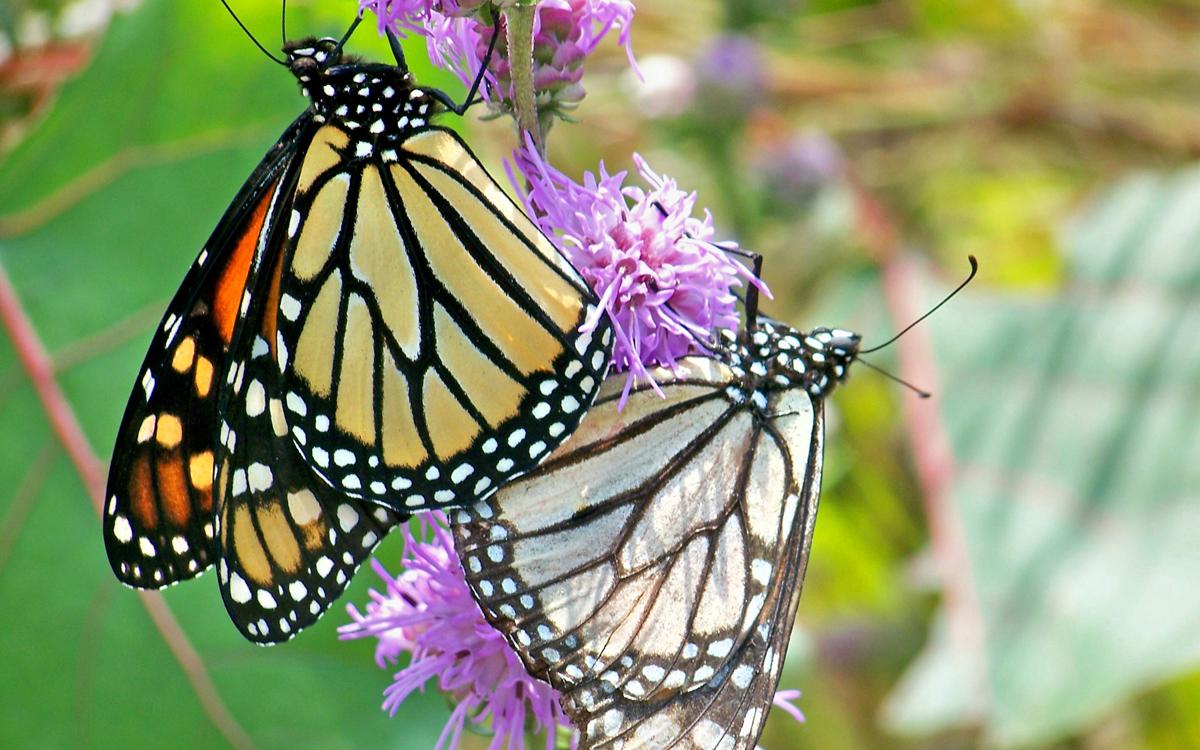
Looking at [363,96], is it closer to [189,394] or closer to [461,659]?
[189,394]

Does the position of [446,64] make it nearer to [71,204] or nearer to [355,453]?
[355,453]

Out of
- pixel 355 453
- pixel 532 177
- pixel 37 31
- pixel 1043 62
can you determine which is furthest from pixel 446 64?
pixel 1043 62

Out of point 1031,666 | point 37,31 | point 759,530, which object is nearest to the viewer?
point 759,530

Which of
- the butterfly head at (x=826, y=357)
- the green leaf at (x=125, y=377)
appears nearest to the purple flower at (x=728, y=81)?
the green leaf at (x=125, y=377)

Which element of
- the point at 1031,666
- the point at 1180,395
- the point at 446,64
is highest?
the point at 1180,395

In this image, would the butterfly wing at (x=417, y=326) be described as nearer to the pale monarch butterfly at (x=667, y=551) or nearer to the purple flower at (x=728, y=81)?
the pale monarch butterfly at (x=667, y=551)

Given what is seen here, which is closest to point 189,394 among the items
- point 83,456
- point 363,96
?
point 363,96
